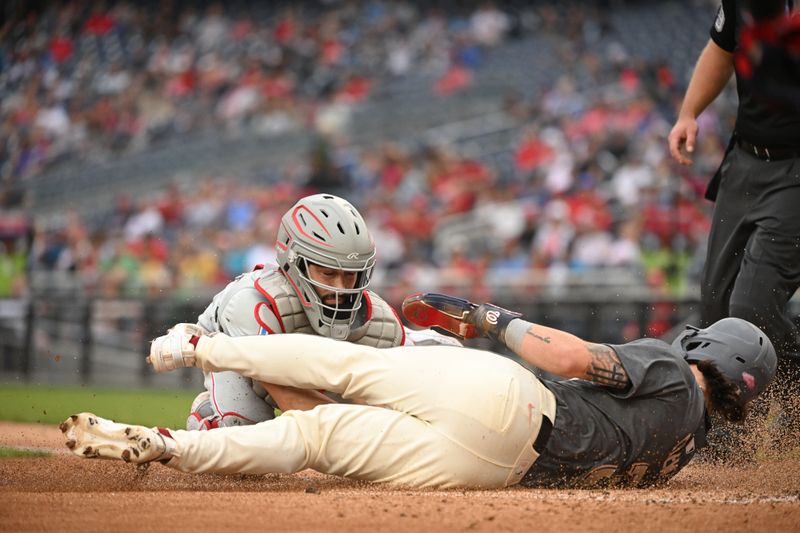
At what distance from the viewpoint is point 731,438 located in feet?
18.4

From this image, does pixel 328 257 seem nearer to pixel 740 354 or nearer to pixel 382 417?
pixel 382 417

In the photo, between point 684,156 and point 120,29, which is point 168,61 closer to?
point 120,29

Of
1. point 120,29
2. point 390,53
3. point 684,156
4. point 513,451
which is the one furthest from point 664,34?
point 513,451

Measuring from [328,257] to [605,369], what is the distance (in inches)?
59.3

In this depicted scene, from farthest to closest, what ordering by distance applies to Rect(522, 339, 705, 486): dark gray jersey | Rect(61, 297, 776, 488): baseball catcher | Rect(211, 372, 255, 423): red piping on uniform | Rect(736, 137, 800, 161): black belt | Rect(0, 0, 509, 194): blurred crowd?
Rect(0, 0, 509, 194): blurred crowd
Rect(736, 137, 800, 161): black belt
Rect(211, 372, 255, 423): red piping on uniform
Rect(522, 339, 705, 486): dark gray jersey
Rect(61, 297, 776, 488): baseball catcher

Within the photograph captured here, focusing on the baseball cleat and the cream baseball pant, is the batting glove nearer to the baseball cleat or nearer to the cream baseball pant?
the cream baseball pant

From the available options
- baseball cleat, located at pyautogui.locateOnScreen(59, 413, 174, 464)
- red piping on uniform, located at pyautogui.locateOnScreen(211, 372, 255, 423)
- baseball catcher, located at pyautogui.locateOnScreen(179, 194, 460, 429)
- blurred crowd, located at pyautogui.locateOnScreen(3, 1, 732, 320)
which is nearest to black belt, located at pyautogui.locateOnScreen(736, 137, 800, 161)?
baseball catcher, located at pyautogui.locateOnScreen(179, 194, 460, 429)

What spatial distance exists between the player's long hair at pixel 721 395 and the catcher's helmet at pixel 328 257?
168 cm

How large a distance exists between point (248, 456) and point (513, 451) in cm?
109

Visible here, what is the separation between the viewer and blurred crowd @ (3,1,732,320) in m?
12.8

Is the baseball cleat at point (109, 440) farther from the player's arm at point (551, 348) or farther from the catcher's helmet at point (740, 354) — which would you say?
the catcher's helmet at point (740, 354)

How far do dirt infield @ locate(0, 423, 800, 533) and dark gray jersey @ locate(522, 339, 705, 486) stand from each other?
0.14 metres

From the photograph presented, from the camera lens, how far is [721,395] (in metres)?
4.66

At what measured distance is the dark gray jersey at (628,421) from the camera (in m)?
4.36
